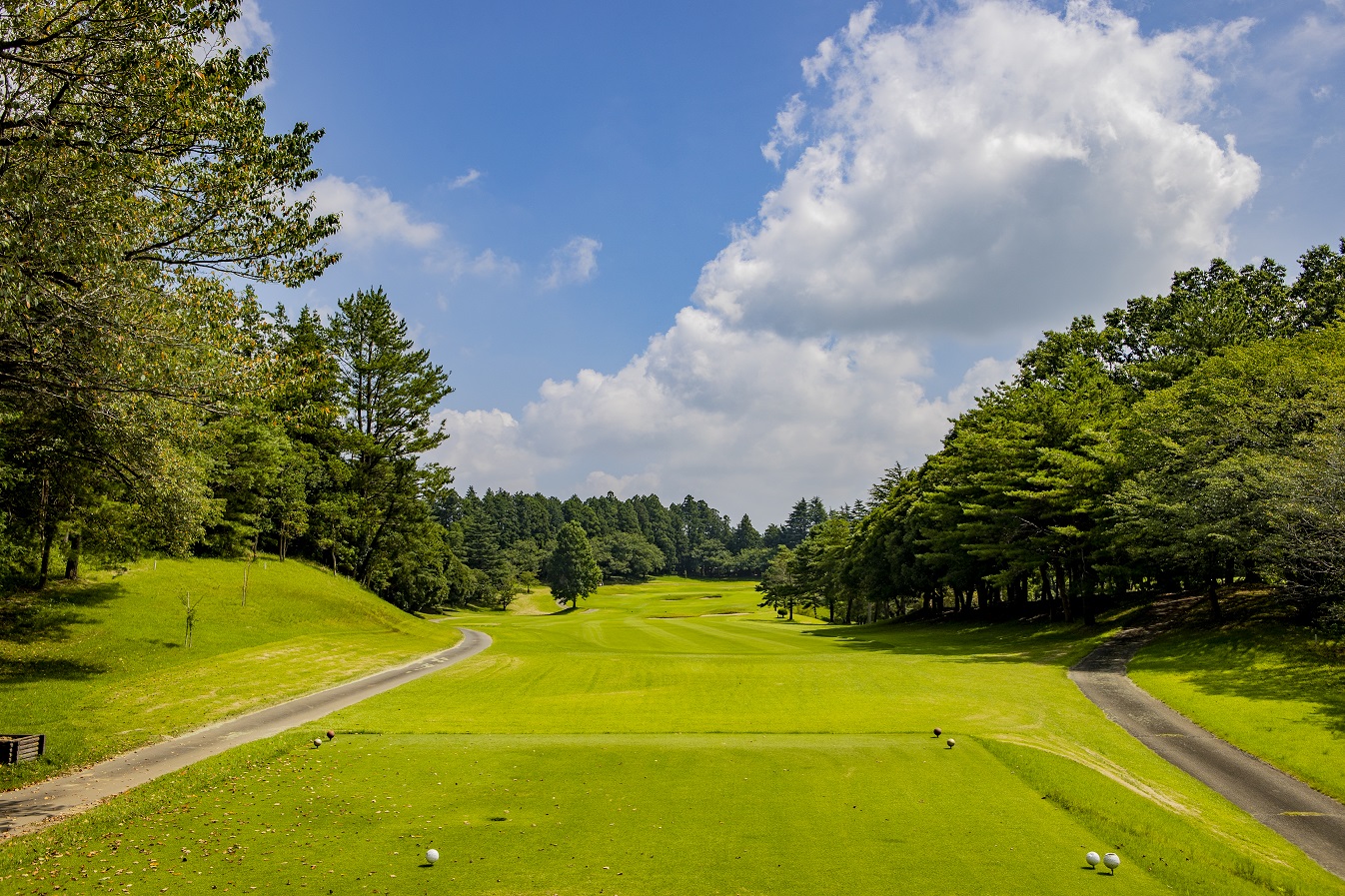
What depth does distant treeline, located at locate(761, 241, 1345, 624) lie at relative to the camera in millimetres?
25734

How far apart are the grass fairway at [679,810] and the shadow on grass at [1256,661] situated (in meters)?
5.74

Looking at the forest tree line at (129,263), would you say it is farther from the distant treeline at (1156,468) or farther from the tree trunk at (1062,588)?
the tree trunk at (1062,588)

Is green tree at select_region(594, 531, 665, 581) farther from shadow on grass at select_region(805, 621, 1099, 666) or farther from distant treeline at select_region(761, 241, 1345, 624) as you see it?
shadow on grass at select_region(805, 621, 1099, 666)

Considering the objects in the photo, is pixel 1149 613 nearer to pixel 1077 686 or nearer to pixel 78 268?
pixel 1077 686

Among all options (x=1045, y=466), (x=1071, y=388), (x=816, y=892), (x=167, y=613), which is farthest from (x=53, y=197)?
(x=1071, y=388)

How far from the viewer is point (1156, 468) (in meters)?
33.5

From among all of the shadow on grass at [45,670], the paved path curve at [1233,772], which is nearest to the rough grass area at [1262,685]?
the paved path curve at [1233,772]

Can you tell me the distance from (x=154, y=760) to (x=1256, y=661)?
32539mm

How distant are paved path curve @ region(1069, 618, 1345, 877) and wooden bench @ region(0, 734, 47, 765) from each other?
72.6 ft

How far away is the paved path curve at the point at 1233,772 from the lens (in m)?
12.5

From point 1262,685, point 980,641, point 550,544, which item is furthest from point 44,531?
point 550,544

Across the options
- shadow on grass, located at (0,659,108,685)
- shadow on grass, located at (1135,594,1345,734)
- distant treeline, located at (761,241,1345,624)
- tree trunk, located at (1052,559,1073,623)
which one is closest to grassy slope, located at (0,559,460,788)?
shadow on grass, located at (0,659,108,685)

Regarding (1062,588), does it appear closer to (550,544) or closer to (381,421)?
(381,421)

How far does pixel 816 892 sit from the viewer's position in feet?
26.4
